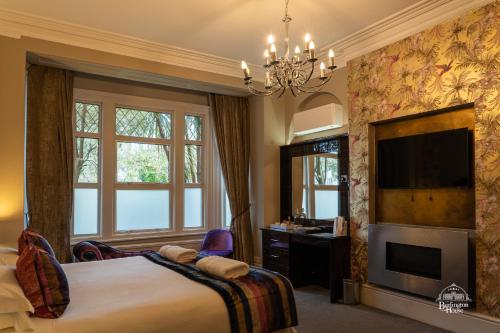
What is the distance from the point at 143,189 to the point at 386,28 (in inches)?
144

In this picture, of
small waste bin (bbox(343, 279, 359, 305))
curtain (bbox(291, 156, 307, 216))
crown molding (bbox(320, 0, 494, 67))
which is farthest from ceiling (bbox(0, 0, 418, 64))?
small waste bin (bbox(343, 279, 359, 305))

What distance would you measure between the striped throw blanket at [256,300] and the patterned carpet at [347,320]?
3.16ft

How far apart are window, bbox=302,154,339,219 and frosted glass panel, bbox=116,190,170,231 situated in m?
2.00

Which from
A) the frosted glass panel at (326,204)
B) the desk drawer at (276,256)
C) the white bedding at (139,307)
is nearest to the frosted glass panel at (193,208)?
the desk drawer at (276,256)

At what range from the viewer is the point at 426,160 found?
357cm

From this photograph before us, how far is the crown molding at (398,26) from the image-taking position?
3.34 m

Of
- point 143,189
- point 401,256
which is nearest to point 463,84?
point 401,256

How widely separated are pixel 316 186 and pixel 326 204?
1.01ft

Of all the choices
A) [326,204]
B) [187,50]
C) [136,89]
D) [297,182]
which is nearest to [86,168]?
[136,89]

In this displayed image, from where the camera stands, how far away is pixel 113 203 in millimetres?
4828

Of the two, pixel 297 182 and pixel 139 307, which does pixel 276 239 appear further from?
pixel 139 307

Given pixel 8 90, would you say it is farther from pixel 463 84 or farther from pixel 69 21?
pixel 463 84

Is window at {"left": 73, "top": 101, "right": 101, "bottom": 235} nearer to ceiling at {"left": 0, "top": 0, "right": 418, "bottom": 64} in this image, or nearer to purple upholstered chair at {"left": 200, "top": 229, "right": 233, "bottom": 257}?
ceiling at {"left": 0, "top": 0, "right": 418, "bottom": 64}

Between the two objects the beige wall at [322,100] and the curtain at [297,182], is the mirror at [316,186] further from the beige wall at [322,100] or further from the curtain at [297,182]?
the beige wall at [322,100]
